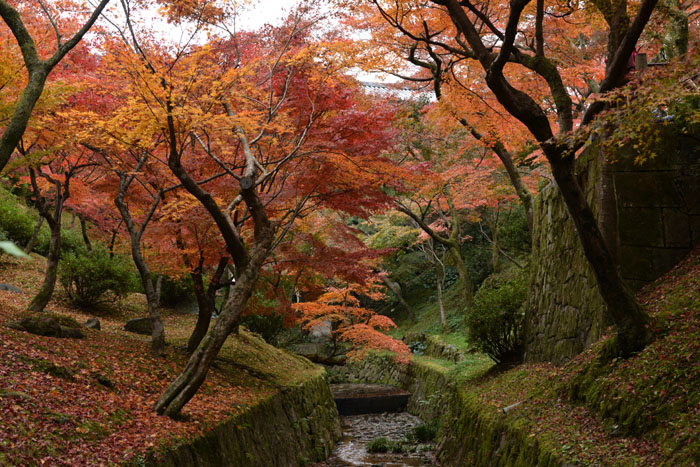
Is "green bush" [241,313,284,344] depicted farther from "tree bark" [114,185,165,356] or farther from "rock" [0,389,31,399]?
"rock" [0,389,31,399]

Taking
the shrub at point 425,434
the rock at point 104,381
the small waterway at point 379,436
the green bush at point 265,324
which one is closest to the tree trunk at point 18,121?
the rock at point 104,381

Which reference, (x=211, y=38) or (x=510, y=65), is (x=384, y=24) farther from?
(x=211, y=38)

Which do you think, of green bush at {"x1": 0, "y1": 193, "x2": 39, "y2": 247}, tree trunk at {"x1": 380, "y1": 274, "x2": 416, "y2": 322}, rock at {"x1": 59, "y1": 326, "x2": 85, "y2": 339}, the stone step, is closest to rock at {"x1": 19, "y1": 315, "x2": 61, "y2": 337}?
rock at {"x1": 59, "y1": 326, "x2": 85, "y2": 339}

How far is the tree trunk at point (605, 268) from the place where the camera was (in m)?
5.13

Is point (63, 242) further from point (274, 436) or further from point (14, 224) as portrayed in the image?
point (274, 436)

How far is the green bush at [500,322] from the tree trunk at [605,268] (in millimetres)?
4482

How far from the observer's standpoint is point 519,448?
551cm

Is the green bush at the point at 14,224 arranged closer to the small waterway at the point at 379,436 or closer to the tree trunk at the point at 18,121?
the tree trunk at the point at 18,121

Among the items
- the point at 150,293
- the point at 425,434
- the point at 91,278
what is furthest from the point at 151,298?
the point at 425,434

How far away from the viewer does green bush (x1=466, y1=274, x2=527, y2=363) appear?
9.75 metres

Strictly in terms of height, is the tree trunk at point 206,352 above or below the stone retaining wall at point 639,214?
below

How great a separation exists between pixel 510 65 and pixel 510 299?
5010mm

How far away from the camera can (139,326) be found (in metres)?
11.3

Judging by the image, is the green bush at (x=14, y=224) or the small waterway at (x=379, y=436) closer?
the small waterway at (x=379, y=436)
